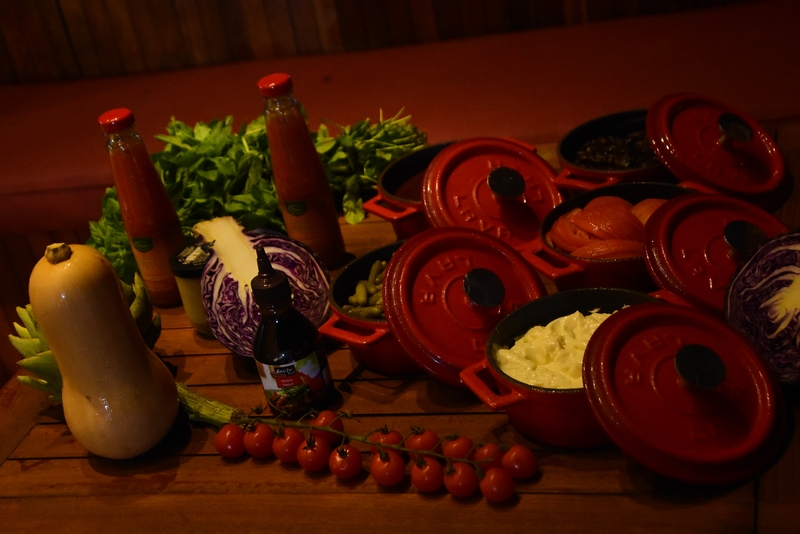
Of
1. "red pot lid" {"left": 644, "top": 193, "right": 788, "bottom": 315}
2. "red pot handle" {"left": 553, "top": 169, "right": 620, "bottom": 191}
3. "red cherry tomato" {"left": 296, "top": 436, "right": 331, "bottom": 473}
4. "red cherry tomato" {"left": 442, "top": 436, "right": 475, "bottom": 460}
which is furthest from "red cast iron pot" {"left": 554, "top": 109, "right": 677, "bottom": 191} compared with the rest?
"red cherry tomato" {"left": 296, "top": 436, "right": 331, "bottom": 473}

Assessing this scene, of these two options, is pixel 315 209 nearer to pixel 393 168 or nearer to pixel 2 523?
pixel 393 168

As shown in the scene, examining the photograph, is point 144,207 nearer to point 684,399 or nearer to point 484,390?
point 484,390

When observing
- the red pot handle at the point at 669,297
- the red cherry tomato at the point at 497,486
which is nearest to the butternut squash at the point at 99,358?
the red cherry tomato at the point at 497,486

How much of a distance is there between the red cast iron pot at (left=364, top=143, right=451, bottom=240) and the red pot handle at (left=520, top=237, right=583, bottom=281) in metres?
0.29

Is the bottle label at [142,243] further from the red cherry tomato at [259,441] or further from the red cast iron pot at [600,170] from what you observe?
the red cast iron pot at [600,170]

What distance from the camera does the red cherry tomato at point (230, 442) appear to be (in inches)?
53.1

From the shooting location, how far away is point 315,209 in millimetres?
1861

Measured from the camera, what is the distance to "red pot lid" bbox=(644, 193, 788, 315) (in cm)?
131

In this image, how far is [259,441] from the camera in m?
1.33

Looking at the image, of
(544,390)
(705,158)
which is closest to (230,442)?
(544,390)

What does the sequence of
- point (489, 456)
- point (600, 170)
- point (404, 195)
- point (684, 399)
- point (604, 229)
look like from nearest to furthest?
point (684, 399)
point (489, 456)
point (604, 229)
point (600, 170)
point (404, 195)

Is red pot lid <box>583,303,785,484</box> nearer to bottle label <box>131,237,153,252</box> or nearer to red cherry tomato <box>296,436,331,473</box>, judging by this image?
red cherry tomato <box>296,436,331,473</box>

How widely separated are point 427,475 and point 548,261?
574 mm

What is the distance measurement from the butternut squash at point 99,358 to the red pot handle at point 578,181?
0.96m
